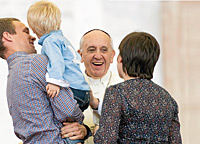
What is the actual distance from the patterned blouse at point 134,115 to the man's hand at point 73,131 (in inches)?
9.0

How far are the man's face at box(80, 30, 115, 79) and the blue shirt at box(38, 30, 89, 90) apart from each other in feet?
2.35

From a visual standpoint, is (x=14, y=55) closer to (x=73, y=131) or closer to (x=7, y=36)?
(x=7, y=36)

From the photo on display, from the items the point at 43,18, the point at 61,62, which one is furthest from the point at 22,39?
the point at 61,62

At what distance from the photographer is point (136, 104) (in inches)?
79.7

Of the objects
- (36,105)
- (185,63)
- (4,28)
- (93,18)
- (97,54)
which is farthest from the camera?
(185,63)

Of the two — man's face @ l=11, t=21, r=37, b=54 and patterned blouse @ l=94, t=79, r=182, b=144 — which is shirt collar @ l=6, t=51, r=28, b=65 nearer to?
man's face @ l=11, t=21, r=37, b=54

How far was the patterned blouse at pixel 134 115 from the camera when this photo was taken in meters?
2.00

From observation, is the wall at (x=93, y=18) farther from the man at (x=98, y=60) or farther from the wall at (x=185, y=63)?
the man at (x=98, y=60)

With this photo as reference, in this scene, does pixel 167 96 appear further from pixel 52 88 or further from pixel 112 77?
pixel 112 77

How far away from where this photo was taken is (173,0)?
539 cm

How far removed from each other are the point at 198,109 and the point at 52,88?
371cm

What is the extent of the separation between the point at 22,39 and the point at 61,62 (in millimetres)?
414

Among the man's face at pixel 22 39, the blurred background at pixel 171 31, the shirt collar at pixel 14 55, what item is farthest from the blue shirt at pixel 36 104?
the blurred background at pixel 171 31

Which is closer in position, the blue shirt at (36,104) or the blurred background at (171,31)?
the blue shirt at (36,104)
